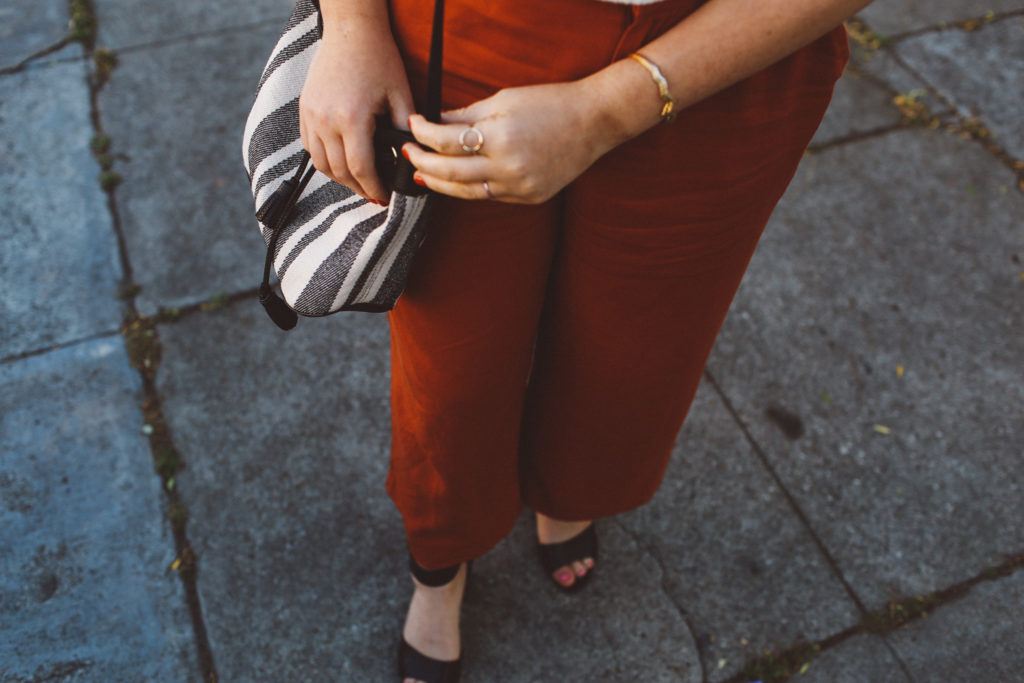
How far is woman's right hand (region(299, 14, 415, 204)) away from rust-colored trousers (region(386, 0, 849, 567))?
1.8 inches

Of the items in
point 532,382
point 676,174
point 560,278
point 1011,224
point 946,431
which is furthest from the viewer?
point 1011,224

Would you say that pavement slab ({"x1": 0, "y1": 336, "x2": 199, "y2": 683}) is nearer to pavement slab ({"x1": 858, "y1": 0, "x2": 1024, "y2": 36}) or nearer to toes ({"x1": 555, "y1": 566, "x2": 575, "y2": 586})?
toes ({"x1": 555, "y1": 566, "x2": 575, "y2": 586})

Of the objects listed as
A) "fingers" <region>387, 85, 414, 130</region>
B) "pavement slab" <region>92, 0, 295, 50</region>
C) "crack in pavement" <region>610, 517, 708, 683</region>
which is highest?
"fingers" <region>387, 85, 414, 130</region>

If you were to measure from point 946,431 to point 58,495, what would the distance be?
2465 mm

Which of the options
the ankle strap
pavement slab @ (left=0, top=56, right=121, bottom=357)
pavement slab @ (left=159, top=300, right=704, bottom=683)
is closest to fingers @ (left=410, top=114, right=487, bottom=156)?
the ankle strap

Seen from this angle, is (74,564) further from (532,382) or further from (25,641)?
(532,382)

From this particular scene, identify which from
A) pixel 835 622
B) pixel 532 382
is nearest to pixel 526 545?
pixel 532 382

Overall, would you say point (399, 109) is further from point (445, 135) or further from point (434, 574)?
point (434, 574)

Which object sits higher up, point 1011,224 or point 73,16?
point 73,16

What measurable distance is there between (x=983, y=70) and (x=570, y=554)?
2.80m

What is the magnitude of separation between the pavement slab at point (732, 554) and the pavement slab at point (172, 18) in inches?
93.6

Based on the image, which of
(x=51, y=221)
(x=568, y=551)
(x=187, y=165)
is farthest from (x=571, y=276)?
(x=51, y=221)

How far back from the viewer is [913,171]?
2.89 metres

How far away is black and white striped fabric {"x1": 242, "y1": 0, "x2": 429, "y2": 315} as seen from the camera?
109 cm
